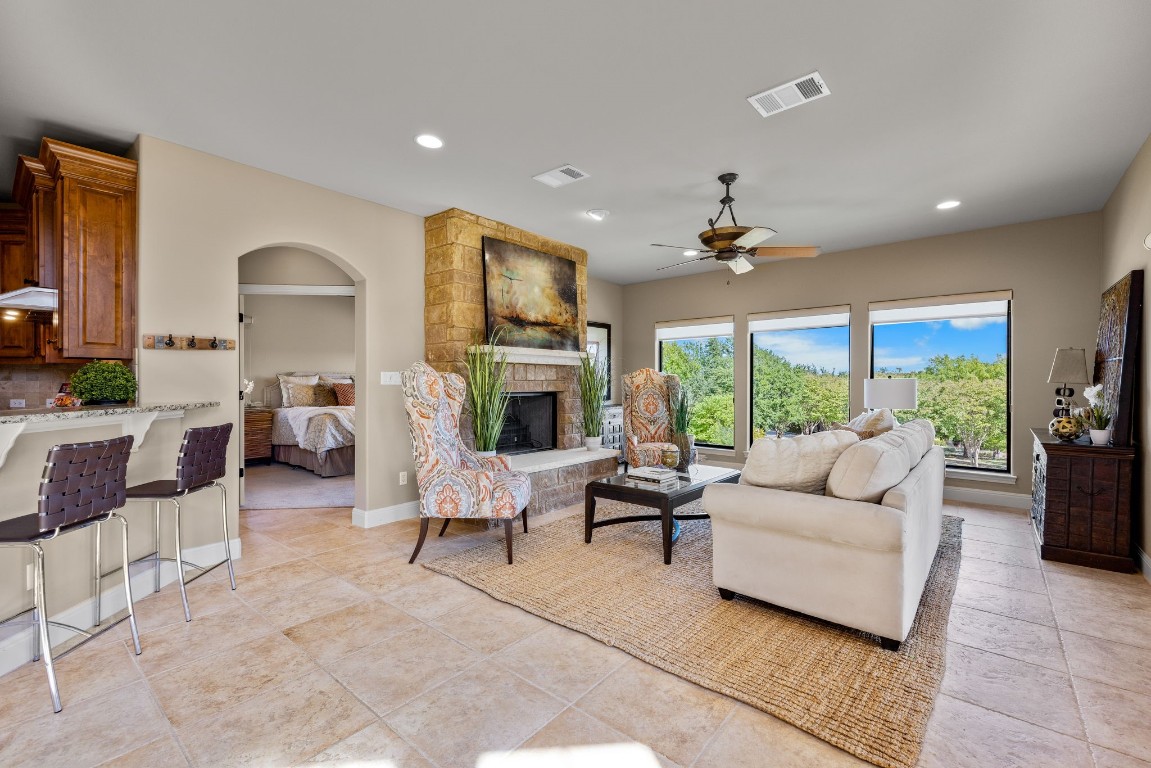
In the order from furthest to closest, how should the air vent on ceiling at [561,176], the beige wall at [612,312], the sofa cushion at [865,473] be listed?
the beige wall at [612,312]
the air vent on ceiling at [561,176]
the sofa cushion at [865,473]

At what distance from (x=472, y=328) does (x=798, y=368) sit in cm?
404

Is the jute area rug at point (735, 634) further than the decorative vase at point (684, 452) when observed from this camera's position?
No

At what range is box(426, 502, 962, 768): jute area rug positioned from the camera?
1854mm

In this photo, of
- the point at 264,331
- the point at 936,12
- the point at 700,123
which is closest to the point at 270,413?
the point at 264,331

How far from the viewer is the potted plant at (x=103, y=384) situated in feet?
9.09

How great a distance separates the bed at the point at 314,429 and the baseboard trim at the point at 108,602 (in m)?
2.26

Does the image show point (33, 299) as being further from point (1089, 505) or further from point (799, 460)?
point (1089, 505)

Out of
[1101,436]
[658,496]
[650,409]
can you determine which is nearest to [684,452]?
[658,496]

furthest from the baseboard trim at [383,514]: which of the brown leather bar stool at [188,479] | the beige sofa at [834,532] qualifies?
the beige sofa at [834,532]

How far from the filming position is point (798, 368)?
21.0ft

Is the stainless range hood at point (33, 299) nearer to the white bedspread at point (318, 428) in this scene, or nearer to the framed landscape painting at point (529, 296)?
the framed landscape painting at point (529, 296)

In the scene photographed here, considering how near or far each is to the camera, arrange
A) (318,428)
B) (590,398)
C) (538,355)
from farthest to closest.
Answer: (318,428) → (590,398) → (538,355)

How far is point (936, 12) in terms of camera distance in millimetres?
2062

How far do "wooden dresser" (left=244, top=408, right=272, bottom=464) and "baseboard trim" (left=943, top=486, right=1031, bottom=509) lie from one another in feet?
26.7
